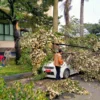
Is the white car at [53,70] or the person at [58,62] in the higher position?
the person at [58,62]

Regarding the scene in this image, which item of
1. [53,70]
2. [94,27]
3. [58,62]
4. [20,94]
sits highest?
[94,27]

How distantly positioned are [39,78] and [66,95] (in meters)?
3.15

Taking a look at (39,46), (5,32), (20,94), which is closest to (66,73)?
(39,46)

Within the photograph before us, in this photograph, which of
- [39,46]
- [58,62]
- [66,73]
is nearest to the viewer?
[58,62]

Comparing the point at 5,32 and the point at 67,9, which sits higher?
the point at 67,9

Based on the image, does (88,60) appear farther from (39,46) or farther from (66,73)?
(39,46)

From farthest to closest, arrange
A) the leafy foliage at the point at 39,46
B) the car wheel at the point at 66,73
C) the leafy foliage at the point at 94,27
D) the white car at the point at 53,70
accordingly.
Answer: the leafy foliage at the point at 94,27
the car wheel at the point at 66,73
the white car at the point at 53,70
the leafy foliage at the point at 39,46

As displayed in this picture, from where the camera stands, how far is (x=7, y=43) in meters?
28.6

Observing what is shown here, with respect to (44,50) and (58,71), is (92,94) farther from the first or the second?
(44,50)

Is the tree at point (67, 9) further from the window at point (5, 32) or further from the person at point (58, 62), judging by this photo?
the person at point (58, 62)

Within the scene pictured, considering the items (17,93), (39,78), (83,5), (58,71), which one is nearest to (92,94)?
(58,71)

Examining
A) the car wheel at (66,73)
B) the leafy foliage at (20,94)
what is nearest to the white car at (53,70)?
the car wheel at (66,73)

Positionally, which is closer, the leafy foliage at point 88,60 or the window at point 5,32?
the leafy foliage at point 88,60

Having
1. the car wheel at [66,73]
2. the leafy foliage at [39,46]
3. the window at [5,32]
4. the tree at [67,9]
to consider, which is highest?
the tree at [67,9]
